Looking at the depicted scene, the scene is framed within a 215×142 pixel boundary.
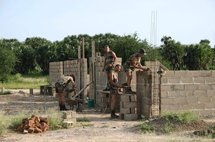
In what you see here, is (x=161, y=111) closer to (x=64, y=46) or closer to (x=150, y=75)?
(x=150, y=75)

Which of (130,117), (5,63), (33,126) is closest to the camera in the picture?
(33,126)

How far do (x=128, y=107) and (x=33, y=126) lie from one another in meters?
3.49

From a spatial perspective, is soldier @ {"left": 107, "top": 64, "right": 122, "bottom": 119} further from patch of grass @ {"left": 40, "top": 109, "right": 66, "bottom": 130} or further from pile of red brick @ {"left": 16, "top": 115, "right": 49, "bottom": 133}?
pile of red brick @ {"left": 16, "top": 115, "right": 49, "bottom": 133}

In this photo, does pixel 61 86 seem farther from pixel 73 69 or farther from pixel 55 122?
pixel 73 69

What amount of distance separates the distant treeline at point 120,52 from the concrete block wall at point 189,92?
2005cm

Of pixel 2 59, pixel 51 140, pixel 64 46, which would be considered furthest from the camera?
pixel 64 46

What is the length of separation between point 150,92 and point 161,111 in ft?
2.23

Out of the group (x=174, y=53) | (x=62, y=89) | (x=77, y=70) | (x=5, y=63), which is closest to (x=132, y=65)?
(x=62, y=89)

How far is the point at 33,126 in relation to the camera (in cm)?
1098

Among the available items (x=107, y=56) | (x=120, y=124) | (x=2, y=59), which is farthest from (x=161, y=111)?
(x=2, y=59)

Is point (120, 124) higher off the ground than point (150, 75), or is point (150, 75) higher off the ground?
point (150, 75)

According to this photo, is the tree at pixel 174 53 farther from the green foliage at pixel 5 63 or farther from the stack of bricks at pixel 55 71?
the stack of bricks at pixel 55 71

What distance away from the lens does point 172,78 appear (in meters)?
13.4

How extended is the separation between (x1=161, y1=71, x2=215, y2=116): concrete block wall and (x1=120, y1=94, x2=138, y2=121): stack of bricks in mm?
862
